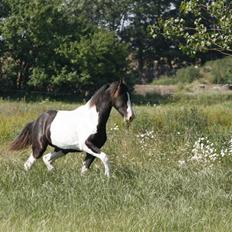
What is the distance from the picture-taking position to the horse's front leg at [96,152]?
8.61 meters

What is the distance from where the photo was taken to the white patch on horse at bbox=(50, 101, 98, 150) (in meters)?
8.95

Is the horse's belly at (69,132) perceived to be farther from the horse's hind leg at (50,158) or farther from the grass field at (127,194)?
the grass field at (127,194)

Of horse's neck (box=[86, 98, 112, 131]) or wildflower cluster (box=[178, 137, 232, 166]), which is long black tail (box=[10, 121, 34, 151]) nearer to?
horse's neck (box=[86, 98, 112, 131])

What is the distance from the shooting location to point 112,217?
6.79 m

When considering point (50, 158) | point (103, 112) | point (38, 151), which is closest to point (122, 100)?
point (103, 112)

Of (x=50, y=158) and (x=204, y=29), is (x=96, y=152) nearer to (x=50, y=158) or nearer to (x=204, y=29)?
(x=50, y=158)

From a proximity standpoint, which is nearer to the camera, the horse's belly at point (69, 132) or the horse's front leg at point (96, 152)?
the horse's front leg at point (96, 152)

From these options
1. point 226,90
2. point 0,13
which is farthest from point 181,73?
point 0,13

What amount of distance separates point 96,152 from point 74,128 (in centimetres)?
58

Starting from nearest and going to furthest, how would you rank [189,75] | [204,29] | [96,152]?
1. [96,152]
2. [204,29]
3. [189,75]

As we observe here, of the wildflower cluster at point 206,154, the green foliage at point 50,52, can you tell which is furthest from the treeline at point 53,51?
the wildflower cluster at point 206,154

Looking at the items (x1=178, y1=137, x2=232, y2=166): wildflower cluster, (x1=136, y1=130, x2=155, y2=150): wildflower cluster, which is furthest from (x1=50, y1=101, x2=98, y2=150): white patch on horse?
(x1=136, y1=130, x2=155, y2=150): wildflower cluster

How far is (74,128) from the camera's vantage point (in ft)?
29.8

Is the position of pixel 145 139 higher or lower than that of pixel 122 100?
lower
